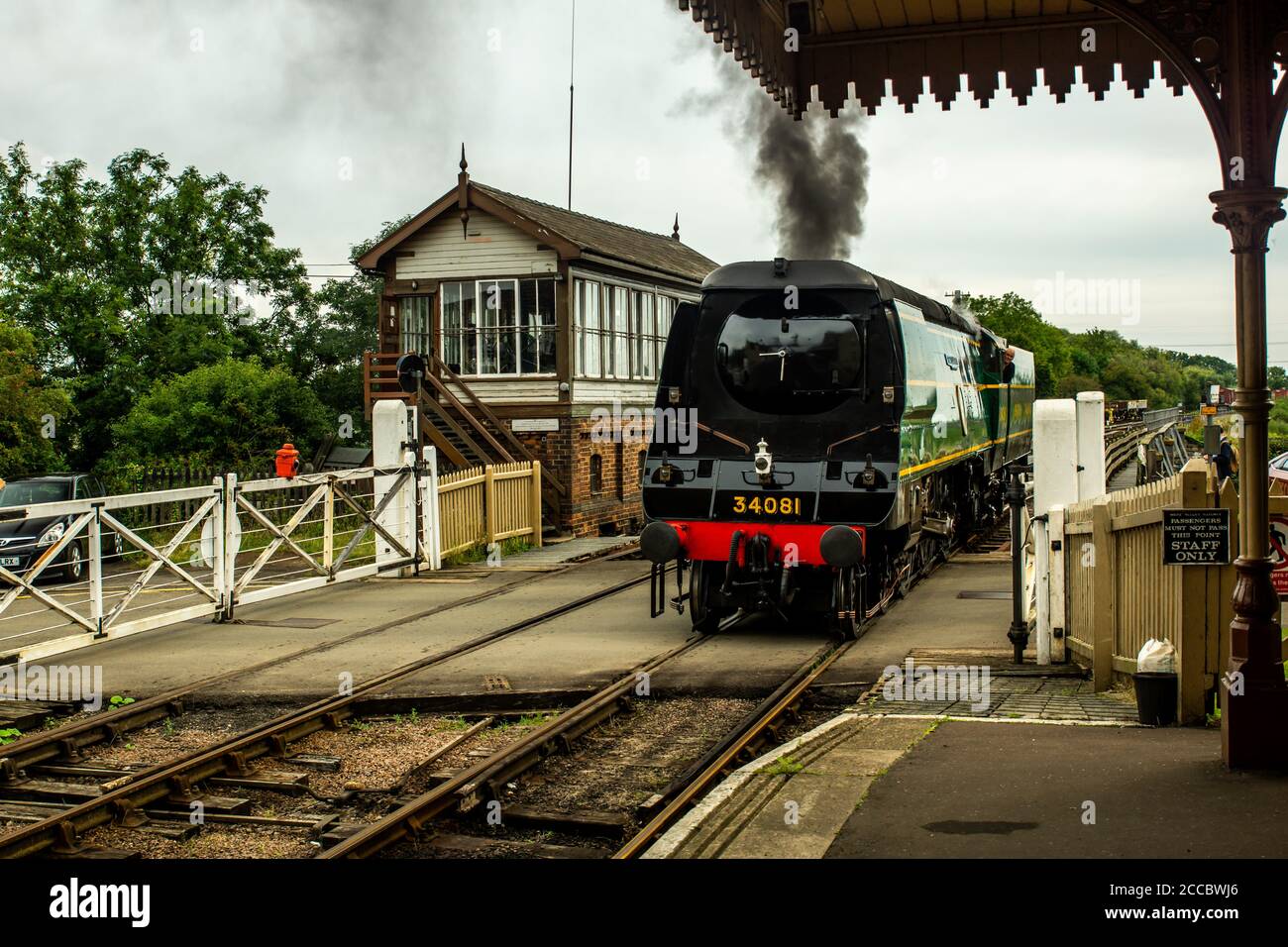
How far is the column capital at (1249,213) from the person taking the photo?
21.9 ft

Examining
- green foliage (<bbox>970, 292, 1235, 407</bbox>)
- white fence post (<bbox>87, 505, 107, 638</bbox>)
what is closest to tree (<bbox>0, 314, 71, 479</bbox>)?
white fence post (<bbox>87, 505, 107, 638</bbox>)

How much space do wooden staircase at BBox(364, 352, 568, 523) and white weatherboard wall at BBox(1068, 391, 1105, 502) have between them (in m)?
14.0

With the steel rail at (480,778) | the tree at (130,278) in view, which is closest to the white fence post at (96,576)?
the steel rail at (480,778)

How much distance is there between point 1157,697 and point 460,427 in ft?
60.5

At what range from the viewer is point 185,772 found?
8273 mm

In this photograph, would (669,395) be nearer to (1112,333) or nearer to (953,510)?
(953,510)

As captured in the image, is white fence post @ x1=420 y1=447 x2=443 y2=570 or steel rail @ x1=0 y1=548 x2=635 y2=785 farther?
white fence post @ x1=420 y1=447 x2=443 y2=570

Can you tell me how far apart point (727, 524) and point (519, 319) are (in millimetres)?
14436

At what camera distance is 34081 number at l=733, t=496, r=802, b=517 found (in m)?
13.0

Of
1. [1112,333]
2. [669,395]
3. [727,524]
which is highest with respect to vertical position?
[1112,333]

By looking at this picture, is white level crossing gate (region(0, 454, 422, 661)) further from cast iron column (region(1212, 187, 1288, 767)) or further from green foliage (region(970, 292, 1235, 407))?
green foliage (region(970, 292, 1235, 407))

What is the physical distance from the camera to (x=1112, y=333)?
527 ft

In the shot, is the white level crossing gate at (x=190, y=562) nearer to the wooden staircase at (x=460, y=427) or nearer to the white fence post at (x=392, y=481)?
the white fence post at (x=392, y=481)
